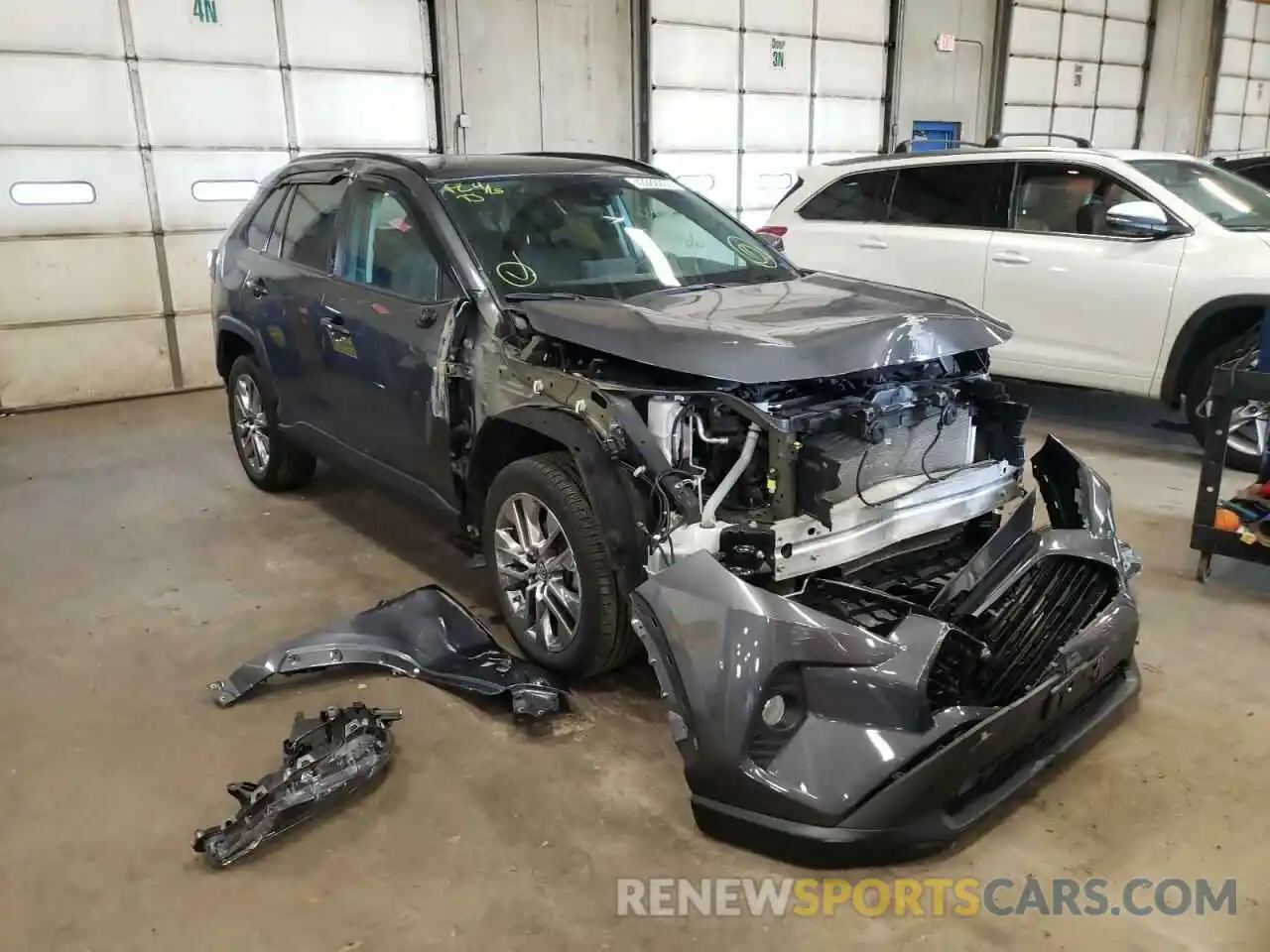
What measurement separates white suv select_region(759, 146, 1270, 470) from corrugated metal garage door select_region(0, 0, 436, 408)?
4489mm

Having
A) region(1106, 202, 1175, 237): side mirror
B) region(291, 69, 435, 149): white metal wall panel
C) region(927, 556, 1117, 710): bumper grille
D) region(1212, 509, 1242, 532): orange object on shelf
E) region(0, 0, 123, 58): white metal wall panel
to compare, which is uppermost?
region(0, 0, 123, 58): white metal wall panel

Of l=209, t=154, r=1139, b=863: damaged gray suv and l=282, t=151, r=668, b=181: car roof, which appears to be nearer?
l=209, t=154, r=1139, b=863: damaged gray suv

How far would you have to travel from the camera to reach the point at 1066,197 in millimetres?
6211

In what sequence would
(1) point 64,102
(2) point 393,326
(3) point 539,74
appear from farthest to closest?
(3) point 539,74, (1) point 64,102, (2) point 393,326

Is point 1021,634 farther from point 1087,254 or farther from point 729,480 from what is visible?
point 1087,254

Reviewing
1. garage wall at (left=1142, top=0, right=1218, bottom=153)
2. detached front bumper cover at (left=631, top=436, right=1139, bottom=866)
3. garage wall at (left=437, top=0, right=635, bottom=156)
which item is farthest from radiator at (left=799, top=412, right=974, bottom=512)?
garage wall at (left=1142, top=0, right=1218, bottom=153)

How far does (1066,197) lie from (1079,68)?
984 centimetres

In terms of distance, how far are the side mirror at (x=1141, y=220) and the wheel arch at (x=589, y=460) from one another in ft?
13.0

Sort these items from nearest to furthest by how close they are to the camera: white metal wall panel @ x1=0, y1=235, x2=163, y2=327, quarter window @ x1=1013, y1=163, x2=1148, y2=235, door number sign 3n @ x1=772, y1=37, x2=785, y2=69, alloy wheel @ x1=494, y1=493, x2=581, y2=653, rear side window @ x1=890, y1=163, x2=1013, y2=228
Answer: alloy wheel @ x1=494, y1=493, x2=581, y2=653 → quarter window @ x1=1013, y1=163, x2=1148, y2=235 → rear side window @ x1=890, y1=163, x2=1013, y2=228 → white metal wall panel @ x1=0, y1=235, x2=163, y2=327 → door number sign 3n @ x1=772, y1=37, x2=785, y2=69

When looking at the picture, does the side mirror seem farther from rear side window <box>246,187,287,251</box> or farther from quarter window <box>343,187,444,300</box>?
rear side window <box>246,187,287,251</box>

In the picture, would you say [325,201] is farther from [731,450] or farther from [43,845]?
[43,845]

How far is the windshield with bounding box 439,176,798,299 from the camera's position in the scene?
3.64 meters

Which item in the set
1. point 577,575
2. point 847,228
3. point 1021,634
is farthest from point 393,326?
point 847,228

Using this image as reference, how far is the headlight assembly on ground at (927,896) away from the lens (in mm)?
2410
